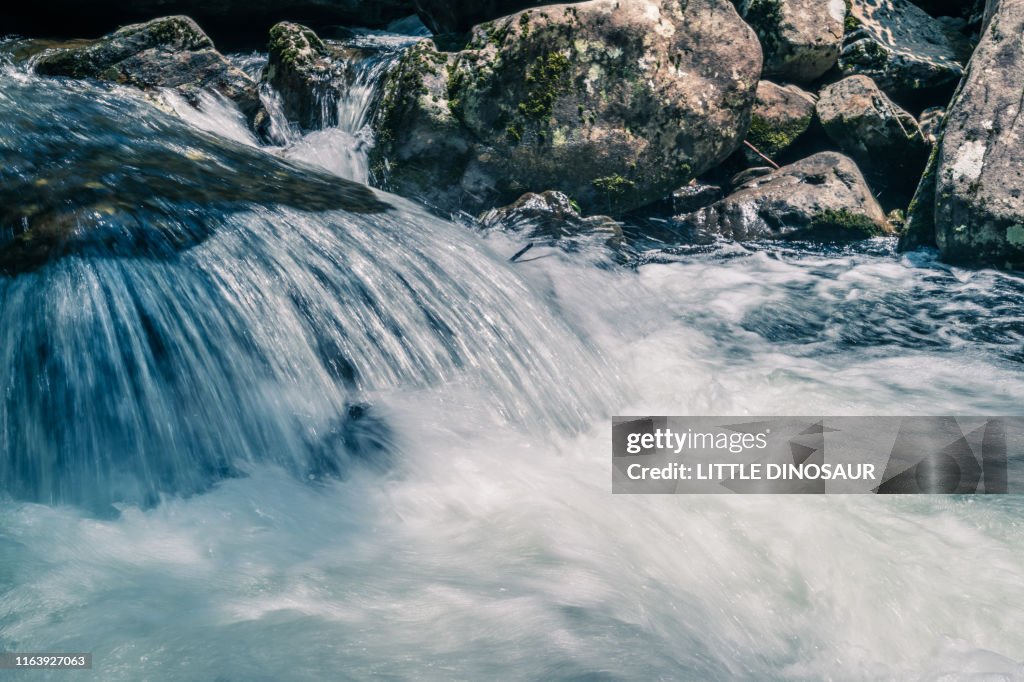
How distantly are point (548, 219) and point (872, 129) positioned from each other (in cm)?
326

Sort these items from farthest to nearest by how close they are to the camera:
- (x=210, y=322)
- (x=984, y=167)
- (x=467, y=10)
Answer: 1. (x=467, y=10)
2. (x=984, y=167)
3. (x=210, y=322)

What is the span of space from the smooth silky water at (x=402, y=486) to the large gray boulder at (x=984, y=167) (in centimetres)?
130

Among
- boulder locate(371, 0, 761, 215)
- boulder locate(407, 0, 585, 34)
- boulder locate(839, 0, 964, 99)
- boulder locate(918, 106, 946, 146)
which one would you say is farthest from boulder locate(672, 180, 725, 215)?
boulder locate(407, 0, 585, 34)

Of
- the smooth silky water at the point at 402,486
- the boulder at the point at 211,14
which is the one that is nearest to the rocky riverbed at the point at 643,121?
the boulder at the point at 211,14

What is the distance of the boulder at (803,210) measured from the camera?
245 inches

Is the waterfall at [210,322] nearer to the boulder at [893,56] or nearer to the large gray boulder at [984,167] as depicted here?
the large gray boulder at [984,167]

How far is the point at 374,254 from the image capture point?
3934 millimetres

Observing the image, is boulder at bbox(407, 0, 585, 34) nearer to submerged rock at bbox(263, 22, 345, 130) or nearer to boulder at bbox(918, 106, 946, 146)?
submerged rock at bbox(263, 22, 345, 130)

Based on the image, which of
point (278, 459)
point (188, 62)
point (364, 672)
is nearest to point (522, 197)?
point (188, 62)

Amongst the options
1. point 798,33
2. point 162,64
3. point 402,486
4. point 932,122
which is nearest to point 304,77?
point 162,64

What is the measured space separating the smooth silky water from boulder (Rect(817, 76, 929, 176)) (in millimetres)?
2673

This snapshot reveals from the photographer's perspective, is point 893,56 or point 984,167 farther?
point 893,56

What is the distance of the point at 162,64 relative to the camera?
250 inches

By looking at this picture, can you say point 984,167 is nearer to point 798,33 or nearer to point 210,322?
point 798,33
